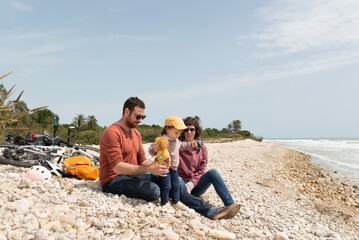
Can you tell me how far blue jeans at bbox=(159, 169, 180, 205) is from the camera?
4277 mm

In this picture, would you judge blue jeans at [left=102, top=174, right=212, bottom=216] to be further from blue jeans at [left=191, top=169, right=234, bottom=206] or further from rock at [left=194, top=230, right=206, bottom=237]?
rock at [left=194, top=230, right=206, bottom=237]

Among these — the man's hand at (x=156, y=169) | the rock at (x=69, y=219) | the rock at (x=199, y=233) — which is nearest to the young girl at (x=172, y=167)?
the man's hand at (x=156, y=169)

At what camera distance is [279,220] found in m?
5.07

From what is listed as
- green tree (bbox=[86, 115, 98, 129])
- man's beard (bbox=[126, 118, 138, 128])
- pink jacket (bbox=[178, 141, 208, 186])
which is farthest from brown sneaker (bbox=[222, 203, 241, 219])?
green tree (bbox=[86, 115, 98, 129])

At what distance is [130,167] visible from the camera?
4.05 m

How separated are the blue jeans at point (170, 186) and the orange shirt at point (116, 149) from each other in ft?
2.01

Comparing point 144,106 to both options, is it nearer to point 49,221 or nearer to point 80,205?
point 80,205

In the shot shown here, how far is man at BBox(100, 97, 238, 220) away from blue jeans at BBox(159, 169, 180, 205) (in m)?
0.09

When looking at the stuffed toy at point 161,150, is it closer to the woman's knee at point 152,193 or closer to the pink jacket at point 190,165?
the woman's knee at point 152,193

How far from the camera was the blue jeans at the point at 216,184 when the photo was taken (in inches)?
185

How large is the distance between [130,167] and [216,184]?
1526 mm

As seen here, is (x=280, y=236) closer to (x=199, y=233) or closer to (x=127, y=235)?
(x=199, y=233)

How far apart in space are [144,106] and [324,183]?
976 cm

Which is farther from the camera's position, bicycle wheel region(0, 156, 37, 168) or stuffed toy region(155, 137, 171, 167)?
bicycle wheel region(0, 156, 37, 168)
